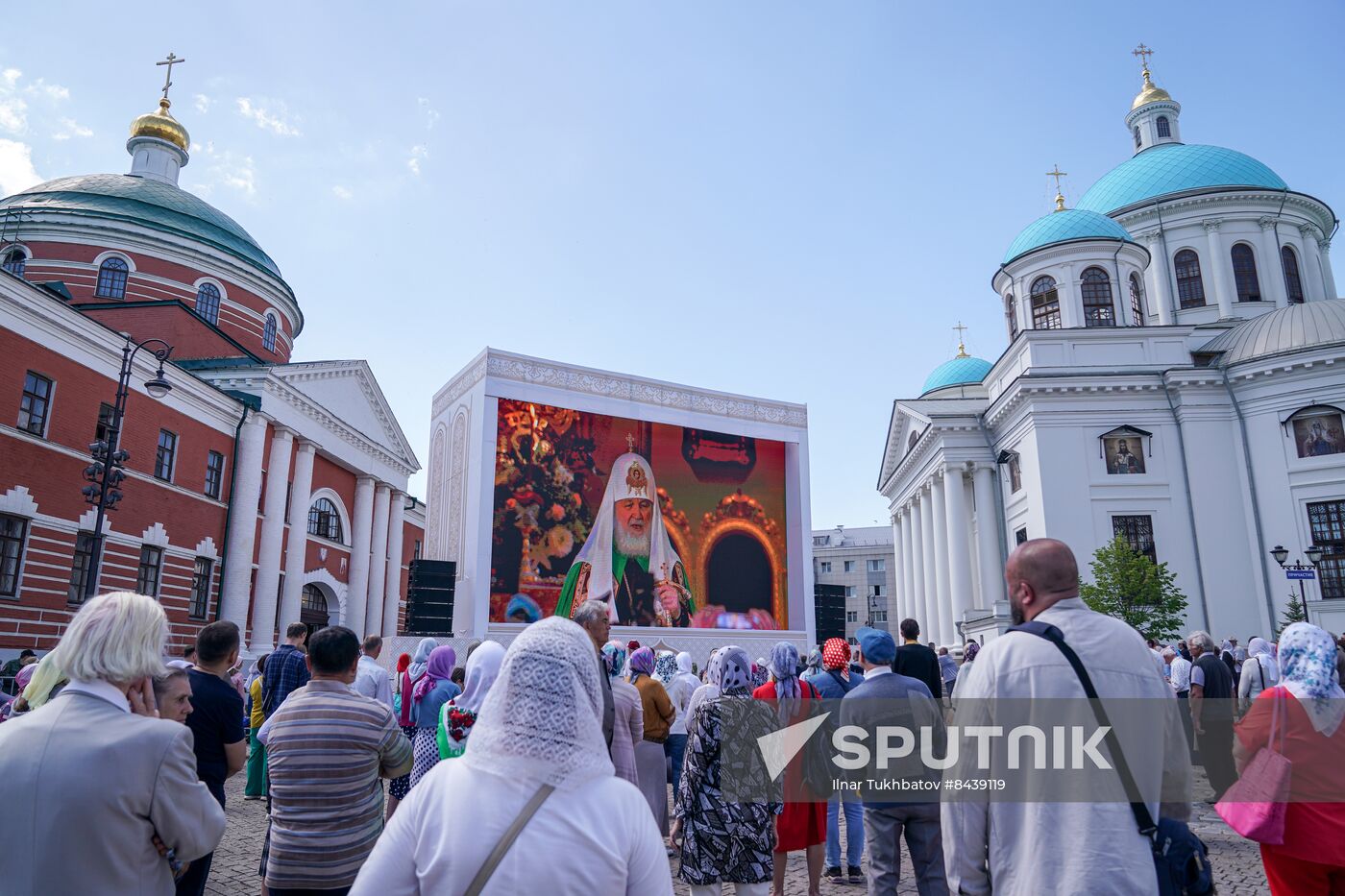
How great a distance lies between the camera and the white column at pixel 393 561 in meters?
34.4

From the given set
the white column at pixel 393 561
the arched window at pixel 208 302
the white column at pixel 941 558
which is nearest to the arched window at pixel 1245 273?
the white column at pixel 941 558

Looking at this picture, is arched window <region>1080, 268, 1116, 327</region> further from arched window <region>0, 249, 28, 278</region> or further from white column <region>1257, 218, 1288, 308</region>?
arched window <region>0, 249, 28, 278</region>

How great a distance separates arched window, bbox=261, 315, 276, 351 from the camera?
32.0 meters

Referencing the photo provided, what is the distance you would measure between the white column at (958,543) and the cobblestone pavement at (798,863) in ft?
82.4

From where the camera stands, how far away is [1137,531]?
27.9 meters

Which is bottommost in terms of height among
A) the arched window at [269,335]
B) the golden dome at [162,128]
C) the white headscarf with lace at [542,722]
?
the white headscarf with lace at [542,722]

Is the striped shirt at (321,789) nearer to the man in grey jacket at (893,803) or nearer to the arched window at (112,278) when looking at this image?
the man in grey jacket at (893,803)

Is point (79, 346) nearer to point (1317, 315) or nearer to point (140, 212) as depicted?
point (140, 212)

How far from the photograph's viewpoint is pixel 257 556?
26.0 meters

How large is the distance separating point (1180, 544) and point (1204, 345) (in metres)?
8.17

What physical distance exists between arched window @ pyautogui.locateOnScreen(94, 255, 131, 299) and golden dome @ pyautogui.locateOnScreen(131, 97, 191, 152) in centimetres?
770

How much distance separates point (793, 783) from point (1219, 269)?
37.7 meters

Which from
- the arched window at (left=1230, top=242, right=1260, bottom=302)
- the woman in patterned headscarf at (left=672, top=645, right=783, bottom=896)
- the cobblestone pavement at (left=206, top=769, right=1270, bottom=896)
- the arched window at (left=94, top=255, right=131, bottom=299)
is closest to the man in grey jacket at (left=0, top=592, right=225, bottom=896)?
the woman in patterned headscarf at (left=672, top=645, right=783, bottom=896)

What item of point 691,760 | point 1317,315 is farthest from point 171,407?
point 1317,315
